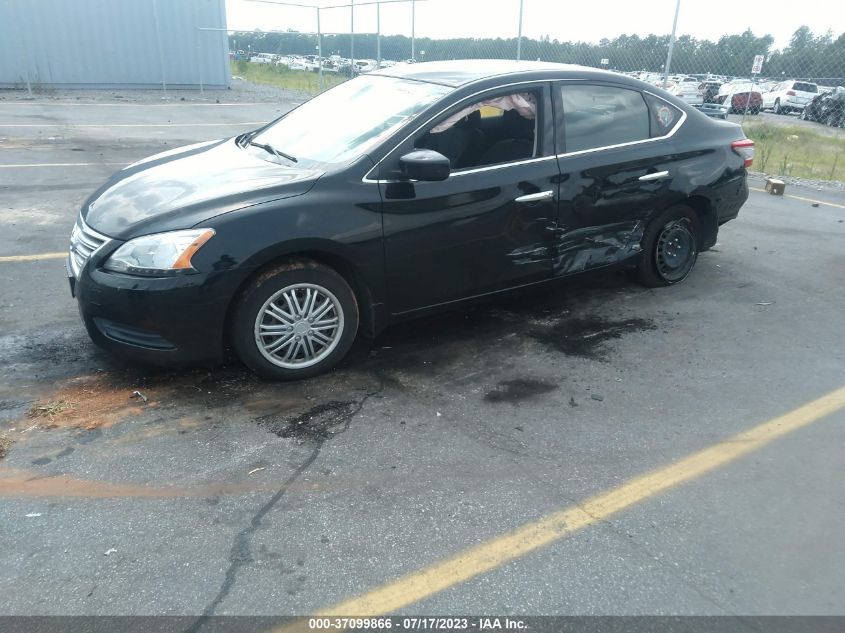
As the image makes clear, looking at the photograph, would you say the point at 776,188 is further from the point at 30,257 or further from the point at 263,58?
the point at 263,58

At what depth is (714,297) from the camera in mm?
5578

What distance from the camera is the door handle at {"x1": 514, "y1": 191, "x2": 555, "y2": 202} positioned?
14.4 ft

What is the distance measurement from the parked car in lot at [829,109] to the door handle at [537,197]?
2119cm

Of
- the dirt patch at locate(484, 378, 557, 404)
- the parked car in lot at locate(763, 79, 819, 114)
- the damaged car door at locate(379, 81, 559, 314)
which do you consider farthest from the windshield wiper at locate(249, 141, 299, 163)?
the parked car in lot at locate(763, 79, 819, 114)

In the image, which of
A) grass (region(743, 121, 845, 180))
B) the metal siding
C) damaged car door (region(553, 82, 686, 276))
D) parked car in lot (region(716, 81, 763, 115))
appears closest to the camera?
damaged car door (region(553, 82, 686, 276))

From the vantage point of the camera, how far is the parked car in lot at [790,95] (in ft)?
86.3

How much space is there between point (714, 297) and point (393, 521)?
391 cm

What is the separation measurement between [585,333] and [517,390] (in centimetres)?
109

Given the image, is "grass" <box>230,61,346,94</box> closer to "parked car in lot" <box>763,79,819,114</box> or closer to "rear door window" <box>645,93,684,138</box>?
"parked car in lot" <box>763,79,819,114</box>

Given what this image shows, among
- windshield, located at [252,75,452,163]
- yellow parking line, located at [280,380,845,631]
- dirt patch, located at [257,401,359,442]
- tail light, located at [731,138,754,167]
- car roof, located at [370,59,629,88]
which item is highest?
car roof, located at [370,59,629,88]

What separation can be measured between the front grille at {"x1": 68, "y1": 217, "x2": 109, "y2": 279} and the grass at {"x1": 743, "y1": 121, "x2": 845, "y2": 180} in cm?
1159

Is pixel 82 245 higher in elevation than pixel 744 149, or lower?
lower

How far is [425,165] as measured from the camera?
382cm

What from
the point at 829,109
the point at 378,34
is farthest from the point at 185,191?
the point at 829,109
